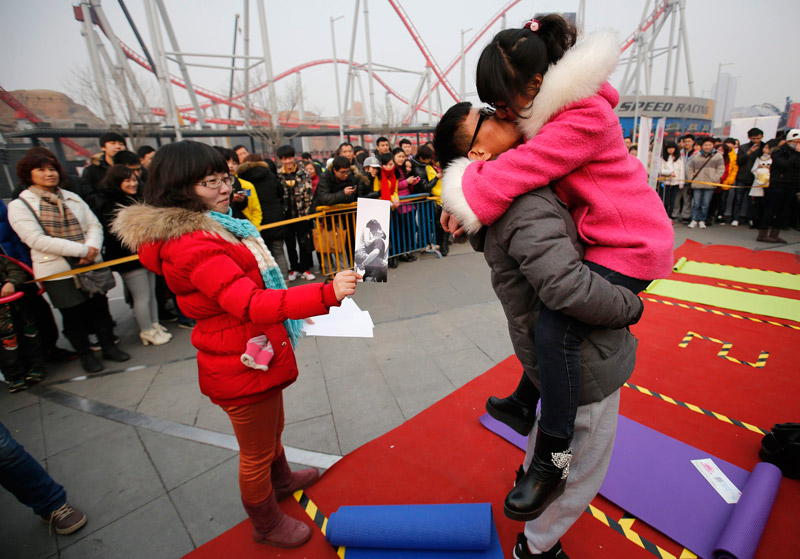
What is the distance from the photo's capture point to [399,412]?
119 inches

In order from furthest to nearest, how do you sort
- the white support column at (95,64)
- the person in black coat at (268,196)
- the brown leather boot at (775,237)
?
1. the white support column at (95,64)
2. the brown leather boot at (775,237)
3. the person in black coat at (268,196)

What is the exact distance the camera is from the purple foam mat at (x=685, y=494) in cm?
184

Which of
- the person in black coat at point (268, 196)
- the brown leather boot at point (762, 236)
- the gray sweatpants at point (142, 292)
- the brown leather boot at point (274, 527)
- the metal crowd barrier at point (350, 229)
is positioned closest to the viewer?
the brown leather boot at point (274, 527)

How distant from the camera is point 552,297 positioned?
3.77 feet

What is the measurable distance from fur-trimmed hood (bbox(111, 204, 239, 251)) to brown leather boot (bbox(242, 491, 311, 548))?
1379 millimetres

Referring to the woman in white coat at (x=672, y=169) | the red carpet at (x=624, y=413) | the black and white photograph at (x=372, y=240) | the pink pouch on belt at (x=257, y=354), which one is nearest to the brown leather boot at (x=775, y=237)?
the woman in white coat at (x=672, y=169)

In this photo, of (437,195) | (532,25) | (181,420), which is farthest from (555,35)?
(437,195)

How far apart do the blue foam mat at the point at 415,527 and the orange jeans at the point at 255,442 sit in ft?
1.41

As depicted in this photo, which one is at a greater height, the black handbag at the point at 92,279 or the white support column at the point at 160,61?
the white support column at the point at 160,61

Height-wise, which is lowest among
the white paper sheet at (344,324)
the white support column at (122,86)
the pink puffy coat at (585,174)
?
the white paper sheet at (344,324)

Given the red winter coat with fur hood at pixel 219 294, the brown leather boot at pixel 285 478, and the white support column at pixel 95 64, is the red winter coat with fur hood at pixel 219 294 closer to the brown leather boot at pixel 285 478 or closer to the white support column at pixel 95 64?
the brown leather boot at pixel 285 478

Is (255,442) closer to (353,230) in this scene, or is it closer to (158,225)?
(158,225)

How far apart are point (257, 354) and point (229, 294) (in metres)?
0.34

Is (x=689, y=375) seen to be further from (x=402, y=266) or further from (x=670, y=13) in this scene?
(x=670, y=13)
